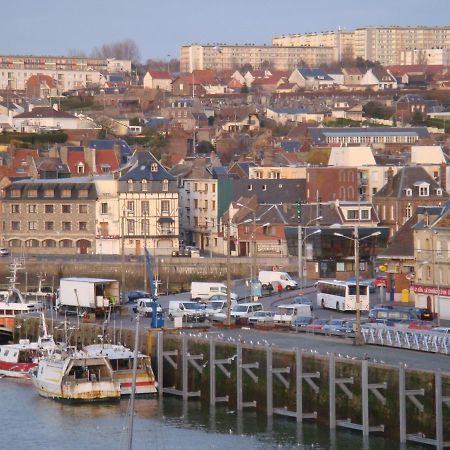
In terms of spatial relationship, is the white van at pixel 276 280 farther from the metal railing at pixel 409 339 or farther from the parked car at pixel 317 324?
the metal railing at pixel 409 339

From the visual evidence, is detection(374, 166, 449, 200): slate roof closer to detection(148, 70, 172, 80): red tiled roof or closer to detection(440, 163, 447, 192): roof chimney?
detection(440, 163, 447, 192): roof chimney

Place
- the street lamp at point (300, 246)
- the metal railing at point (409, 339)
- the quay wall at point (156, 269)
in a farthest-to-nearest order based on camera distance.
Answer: the quay wall at point (156, 269), the street lamp at point (300, 246), the metal railing at point (409, 339)

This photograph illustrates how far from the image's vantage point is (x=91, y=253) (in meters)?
86.4

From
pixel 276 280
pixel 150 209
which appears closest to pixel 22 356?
pixel 276 280

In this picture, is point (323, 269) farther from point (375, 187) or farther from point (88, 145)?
point (88, 145)

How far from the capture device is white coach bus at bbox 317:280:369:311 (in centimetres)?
5969

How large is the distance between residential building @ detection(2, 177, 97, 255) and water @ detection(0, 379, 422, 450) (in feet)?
122

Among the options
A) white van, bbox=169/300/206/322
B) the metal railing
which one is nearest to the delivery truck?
white van, bbox=169/300/206/322

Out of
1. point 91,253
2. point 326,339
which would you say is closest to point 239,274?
point 91,253

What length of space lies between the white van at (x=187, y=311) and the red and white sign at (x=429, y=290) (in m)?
6.75

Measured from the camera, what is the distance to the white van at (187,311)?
189ft

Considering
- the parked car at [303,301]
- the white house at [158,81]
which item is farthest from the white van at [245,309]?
the white house at [158,81]

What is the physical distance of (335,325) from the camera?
2093 inches

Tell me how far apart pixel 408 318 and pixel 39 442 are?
1484 centimetres
